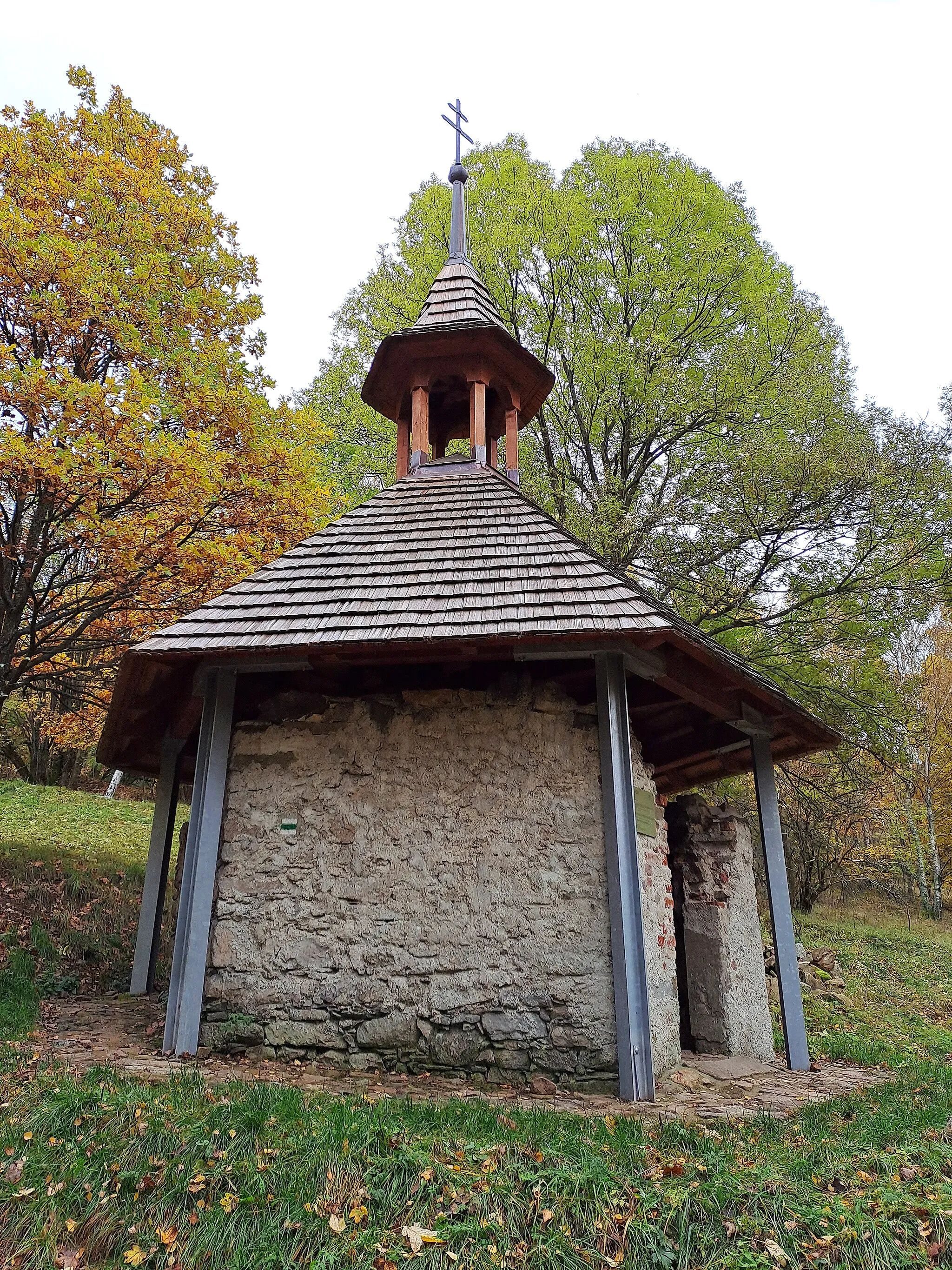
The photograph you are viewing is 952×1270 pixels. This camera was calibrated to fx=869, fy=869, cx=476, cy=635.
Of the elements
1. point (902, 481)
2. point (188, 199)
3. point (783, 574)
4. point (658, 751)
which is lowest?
point (658, 751)

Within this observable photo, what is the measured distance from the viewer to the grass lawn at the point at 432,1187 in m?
3.02

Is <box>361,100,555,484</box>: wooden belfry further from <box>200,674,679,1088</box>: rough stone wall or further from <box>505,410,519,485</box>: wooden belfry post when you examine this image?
<box>200,674,679,1088</box>: rough stone wall

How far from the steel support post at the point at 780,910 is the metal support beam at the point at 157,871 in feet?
17.0

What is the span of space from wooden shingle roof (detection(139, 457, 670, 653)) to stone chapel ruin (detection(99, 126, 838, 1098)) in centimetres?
2

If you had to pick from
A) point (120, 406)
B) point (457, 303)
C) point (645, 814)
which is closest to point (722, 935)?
point (645, 814)

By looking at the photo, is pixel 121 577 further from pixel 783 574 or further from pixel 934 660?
pixel 934 660

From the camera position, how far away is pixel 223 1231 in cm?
311

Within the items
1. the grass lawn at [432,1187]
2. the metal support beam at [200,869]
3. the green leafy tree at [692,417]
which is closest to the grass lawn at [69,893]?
the metal support beam at [200,869]

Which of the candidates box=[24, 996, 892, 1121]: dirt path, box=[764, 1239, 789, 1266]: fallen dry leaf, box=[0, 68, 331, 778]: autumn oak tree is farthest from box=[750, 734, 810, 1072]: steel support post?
box=[0, 68, 331, 778]: autumn oak tree

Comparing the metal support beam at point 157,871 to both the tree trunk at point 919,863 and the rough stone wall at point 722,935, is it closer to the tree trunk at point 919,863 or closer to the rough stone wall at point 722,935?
the rough stone wall at point 722,935

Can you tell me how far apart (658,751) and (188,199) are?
7.73m

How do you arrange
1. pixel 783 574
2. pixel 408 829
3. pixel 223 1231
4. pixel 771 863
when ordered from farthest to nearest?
pixel 783 574
pixel 771 863
pixel 408 829
pixel 223 1231

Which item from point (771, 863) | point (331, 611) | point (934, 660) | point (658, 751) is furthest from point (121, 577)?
point (934, 660)

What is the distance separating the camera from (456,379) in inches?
344
